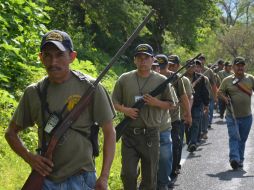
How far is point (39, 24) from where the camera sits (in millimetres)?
11109

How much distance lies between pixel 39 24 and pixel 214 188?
4.68m

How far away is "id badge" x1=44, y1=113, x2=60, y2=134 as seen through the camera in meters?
3.91

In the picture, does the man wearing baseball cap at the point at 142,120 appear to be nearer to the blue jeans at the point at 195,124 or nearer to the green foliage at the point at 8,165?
the green foliage at the point at 8,165

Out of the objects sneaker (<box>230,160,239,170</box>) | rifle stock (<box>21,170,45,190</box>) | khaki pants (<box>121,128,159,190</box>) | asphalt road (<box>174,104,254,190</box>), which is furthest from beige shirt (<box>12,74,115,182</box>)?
sneaker (<box>230,160,239,170</box>)

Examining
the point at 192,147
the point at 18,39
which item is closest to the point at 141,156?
the point at 18,39

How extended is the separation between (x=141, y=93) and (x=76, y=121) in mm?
2754

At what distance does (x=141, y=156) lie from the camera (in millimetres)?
6793

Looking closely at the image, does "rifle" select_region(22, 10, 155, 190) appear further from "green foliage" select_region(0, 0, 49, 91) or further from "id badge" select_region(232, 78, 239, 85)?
"id badge" select_region(232, 78, 239, 85)

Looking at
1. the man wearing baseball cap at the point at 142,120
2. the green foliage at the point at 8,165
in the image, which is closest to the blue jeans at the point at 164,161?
the man wearing baseball cap at the point at 142,120

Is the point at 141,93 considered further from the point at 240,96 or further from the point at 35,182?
the point at 240,96

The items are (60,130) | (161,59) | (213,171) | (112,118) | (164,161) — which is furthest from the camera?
(213,171)

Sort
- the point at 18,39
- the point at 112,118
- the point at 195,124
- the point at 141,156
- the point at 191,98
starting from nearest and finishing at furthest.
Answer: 1. the point at 112,118
2. the point at 141,156
3. the point at 191,98
4. the point at 18,39
5. the point at 195,124

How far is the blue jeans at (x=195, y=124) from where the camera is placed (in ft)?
39.1

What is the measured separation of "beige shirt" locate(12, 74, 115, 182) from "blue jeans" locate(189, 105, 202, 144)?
788cm
